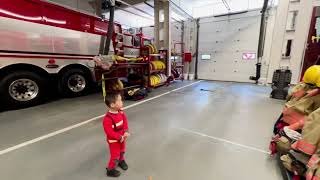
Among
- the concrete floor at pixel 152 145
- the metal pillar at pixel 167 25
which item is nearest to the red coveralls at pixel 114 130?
the concrete floor at pixel 152 145

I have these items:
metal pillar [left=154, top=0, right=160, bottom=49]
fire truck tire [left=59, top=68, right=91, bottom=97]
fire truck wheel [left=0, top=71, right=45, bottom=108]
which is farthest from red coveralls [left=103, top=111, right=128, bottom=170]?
metal pillar [left=154, top=0, right=160, bottom=49]

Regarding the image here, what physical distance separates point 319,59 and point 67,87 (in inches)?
220

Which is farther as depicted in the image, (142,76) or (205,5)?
(205,5)

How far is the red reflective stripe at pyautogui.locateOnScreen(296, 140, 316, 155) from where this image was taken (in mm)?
1284

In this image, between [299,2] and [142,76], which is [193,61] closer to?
[142,76]

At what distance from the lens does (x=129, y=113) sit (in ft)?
12.2

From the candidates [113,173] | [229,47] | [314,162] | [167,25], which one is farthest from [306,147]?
[229,47]

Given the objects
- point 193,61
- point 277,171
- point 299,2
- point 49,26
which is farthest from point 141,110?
point 193,61

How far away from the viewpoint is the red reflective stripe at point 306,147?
4.21ft

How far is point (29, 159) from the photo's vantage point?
6.43ft

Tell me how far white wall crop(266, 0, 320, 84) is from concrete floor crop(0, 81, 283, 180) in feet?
4.04

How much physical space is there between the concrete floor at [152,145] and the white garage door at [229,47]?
601cm

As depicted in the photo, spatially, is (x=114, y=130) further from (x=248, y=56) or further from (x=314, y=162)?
(x=248, y=56)

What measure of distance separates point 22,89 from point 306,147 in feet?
16.6
